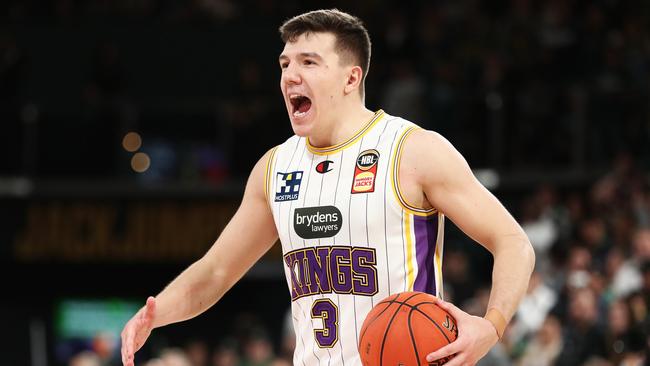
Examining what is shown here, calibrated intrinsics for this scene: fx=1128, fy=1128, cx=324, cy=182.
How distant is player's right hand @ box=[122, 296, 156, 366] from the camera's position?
201 inches

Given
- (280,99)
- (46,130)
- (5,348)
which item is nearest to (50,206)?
(46,130)

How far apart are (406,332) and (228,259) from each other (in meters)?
1.50

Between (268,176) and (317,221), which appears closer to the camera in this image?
(317,221)

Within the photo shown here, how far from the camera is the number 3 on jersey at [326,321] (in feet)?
16.8

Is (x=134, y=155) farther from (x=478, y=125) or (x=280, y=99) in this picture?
(x=478, y=125)

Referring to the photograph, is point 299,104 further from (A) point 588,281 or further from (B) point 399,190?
(A) point 588,281

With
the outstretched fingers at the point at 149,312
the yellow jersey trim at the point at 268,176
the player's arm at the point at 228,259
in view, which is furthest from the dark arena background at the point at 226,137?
the outstretched fingers at the point at 149,312

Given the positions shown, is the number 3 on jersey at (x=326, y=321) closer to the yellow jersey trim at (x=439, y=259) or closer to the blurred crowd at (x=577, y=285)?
the yellow jersey trim at (x=439, y=259)

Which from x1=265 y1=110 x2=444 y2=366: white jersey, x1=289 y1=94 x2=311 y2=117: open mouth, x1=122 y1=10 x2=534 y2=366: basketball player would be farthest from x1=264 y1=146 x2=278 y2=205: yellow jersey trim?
x1=289 y1=94 x2=311 y2=117: open mouth

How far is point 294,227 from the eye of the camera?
5312mm

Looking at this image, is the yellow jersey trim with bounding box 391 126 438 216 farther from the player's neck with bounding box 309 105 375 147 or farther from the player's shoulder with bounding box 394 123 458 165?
the player's neck with bounding box 309 105 375 147

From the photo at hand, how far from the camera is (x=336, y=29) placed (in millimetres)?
5316

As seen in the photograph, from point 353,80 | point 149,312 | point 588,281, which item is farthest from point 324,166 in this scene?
point 588,281

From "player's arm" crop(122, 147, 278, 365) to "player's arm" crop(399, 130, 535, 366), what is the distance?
931 mm
